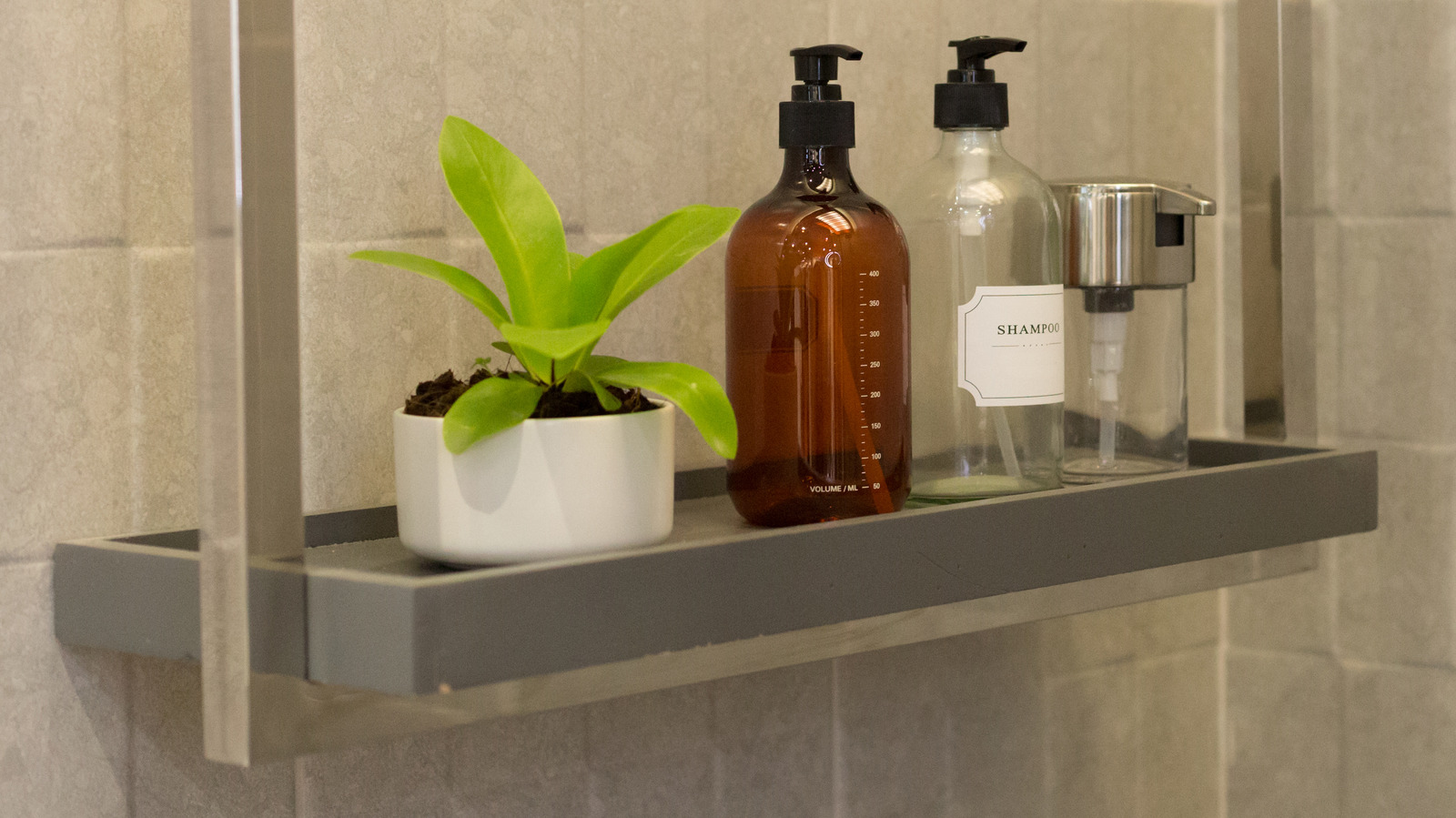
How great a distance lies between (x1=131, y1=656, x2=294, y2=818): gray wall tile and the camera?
22.5 inches

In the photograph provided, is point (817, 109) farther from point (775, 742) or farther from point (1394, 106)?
point (1394, 106)

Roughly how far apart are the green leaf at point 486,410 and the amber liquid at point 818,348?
0.12 m

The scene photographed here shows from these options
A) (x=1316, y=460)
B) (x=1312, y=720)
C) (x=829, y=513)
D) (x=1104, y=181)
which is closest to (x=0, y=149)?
(x=829, y=513)

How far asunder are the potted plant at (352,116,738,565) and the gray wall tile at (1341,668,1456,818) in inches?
23.5

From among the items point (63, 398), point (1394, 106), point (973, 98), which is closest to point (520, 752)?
point (63, 398)

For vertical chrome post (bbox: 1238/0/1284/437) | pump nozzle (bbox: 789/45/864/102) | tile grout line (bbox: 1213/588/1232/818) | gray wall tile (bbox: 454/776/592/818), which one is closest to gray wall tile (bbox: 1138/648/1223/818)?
tile grout line (bbox: 1213/588/1232/818)

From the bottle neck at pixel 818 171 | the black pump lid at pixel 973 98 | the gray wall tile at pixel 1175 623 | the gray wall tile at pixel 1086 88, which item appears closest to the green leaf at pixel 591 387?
the bottle neck at pixel 818 171

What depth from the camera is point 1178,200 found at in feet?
2.32

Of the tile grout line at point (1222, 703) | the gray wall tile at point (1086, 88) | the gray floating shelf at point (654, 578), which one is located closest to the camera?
the gray floating shelf at point (654, 578)

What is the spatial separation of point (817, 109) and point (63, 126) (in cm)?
28

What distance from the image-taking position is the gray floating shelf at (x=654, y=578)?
1.47 ft

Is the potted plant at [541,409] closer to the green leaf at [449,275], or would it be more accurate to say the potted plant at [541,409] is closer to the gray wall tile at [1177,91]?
the green leaf at [449,275]

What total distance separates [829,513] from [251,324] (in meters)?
0.23

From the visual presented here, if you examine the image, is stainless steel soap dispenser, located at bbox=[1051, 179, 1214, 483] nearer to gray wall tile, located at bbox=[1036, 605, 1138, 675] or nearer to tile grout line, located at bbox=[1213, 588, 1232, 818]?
gray wall tile, located at bbox=[1036, 605, 1138, 675]
